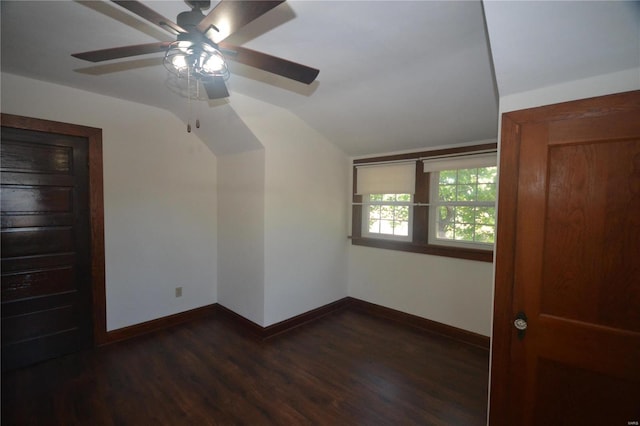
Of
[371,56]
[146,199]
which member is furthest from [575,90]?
[146,199]

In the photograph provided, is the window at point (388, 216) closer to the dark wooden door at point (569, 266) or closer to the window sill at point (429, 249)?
the window sill at point (429, 249)

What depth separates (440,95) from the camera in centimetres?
230

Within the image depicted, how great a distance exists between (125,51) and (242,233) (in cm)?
214

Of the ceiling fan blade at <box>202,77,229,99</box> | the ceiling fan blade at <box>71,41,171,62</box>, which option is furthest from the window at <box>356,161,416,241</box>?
the ceiling fan blade at <box>71,41,171,62</box>

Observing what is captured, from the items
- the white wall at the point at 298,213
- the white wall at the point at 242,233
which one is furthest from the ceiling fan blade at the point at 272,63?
the white wall at the point at 242,233

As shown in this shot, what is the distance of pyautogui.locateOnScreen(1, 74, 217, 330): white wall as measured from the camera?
2533 mm

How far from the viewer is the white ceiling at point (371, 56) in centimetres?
115

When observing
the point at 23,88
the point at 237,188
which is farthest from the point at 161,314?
the point at 23,88

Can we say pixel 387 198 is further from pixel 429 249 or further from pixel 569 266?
pixel 569 266

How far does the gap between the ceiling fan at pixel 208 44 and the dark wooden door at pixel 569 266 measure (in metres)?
1.22

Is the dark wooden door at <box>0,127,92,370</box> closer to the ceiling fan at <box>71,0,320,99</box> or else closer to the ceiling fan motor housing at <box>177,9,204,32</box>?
the ceiling fan at <box>71,0,320,99</box>

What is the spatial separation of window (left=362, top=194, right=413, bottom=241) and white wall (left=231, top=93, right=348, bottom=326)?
343 mm

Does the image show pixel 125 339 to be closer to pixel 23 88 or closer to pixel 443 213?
pixel 23 88

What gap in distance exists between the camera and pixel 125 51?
1.30m
